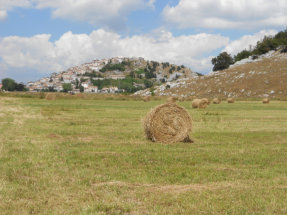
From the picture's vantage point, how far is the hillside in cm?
10766

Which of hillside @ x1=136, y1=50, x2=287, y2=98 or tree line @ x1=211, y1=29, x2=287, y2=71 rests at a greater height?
tree line @ x1=211, y1=29, x2=287, y2=71

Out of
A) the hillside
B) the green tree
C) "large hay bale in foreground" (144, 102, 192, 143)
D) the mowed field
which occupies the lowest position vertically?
the mowed field

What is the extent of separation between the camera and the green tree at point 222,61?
18525 cm

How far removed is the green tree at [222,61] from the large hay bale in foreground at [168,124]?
557 feet

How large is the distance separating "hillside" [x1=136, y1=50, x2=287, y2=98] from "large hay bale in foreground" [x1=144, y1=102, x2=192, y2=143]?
8482 cm

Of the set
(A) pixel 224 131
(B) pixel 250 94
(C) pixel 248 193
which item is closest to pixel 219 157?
(C) pixel 248 193

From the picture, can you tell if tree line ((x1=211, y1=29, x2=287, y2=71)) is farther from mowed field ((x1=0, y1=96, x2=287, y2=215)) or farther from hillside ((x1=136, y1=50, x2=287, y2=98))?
mowed field ((x1=0, y1=96, x2=287, y2=215))

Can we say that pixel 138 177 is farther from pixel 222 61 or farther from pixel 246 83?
pixel 222 61

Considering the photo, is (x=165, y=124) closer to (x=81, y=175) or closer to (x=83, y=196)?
(x=81, y=175)

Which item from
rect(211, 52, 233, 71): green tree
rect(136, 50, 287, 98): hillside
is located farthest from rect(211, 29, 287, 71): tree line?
Answer: rect(136, 50, 287, 98): hillside

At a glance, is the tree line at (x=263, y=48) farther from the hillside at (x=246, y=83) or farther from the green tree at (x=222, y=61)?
the hillside at (x=246, y=83)

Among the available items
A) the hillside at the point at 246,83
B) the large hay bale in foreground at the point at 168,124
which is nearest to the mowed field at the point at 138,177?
the large hay bale in foreground at the point at 168,124

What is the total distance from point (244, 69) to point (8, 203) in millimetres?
135592

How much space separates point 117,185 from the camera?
948 cm
